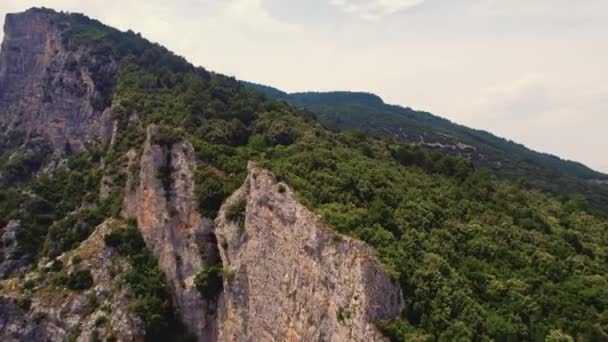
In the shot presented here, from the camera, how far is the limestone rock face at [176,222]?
5934cm

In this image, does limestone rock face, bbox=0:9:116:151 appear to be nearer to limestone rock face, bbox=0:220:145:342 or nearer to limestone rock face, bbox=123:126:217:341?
limestone rock face, bbox=123:126:217:341

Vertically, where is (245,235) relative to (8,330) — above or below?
above

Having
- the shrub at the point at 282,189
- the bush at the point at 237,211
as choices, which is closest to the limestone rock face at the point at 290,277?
the shrub at the point at 282,189

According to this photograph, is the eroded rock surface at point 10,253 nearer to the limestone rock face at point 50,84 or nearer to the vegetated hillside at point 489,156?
the limestone rock face at point 50,84

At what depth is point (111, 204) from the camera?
7581 cm

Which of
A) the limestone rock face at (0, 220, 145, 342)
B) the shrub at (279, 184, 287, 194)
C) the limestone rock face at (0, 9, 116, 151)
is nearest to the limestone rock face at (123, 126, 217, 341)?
the limestone rock face at (0, 220, 145, 342)

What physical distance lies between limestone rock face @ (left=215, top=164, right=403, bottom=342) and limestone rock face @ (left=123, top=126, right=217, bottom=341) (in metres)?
2.93

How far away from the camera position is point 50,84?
121125 millimetres

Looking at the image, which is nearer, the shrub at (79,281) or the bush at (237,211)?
the bush at (237,211)

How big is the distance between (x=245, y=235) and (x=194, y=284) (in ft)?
28.1

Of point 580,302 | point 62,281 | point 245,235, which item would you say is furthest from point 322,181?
point 62,281

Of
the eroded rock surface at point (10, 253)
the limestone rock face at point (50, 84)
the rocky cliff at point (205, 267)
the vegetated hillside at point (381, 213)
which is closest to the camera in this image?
the vegetated hillside at point (381, 213)

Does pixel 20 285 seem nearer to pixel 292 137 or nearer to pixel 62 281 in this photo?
pixel 62 281

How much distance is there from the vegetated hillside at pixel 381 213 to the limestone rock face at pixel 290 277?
1.21 meters
